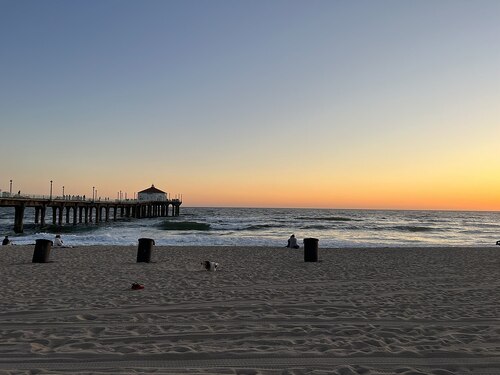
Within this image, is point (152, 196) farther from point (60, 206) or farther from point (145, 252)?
point (145, 252)

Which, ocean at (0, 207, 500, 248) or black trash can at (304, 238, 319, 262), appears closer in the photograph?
black trash can at (304, 238, 319, 262)

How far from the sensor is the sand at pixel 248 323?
458cm

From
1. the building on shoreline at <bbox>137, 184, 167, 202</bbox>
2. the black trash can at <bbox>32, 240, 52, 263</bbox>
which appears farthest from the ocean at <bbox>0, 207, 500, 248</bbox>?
the building on shoreline at <bbox>137, 184, 167, 202</bbox>

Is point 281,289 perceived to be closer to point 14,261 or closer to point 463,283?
point 463,283

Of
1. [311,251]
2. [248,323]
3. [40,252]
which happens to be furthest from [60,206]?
[248,323]

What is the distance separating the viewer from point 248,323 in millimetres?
6246

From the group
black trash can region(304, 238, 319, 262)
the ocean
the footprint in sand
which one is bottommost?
the ocean

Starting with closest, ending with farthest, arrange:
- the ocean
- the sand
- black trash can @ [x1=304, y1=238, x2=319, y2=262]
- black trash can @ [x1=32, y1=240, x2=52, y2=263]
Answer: the sand → black trash can @ [x1=32, y1=240, x2=52, y2=263] → black trash can @ [x1=304, y1=238, x2=319, y2=262] → the ocean

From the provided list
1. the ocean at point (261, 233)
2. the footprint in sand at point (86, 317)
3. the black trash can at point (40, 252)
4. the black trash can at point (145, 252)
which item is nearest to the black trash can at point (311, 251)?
the black trash can at point (145, 252)

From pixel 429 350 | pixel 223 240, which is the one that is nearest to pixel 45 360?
pixel 429 350

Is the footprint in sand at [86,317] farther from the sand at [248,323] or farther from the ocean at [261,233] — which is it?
the ocean at [261,233]

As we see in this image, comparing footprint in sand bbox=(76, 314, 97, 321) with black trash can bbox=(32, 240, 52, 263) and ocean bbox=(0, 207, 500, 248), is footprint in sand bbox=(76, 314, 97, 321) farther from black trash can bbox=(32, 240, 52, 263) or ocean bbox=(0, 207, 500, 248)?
ocean bbox=(0, 207, 500, 248)

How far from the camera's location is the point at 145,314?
6.84 m

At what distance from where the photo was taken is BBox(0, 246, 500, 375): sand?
15.0 feet
